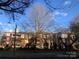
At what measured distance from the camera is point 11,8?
1352cm

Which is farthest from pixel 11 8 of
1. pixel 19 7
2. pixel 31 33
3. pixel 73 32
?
pixel 31 33

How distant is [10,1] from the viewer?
1317cm

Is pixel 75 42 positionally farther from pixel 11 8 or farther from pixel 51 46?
pixel 11 8

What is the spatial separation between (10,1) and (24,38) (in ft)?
173

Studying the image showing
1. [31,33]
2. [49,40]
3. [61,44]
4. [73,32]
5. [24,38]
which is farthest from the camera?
[24,38]

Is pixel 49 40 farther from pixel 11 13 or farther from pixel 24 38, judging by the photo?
pixel 11 13

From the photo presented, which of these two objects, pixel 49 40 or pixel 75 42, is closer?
pixel 75 42

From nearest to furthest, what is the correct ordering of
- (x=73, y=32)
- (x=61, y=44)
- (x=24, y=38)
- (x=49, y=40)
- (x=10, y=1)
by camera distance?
1. (x=10, y=1)
2. (x=61, y=44)
3. (x=73, y=32)
4. (x=49, y=40)
5. (x=24, y=38)

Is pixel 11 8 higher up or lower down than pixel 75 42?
higher up

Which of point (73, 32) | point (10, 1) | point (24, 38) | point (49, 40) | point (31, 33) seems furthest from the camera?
point (24, 38)

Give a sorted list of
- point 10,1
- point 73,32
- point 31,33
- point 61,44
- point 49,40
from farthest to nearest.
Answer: point 31,33, point 49,40, point 73,32, point 61,44, point 10,1

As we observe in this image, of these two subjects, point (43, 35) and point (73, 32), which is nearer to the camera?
point (73, 32)

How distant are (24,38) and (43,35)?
8.70m

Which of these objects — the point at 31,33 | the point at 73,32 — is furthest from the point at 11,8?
the point at 31,33
